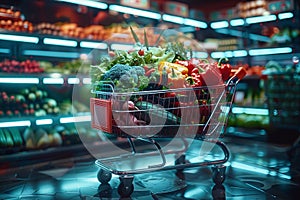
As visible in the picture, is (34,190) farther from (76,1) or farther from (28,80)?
(76,1)

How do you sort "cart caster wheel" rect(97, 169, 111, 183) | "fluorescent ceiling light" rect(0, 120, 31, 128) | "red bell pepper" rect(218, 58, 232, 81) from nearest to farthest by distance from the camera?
"red bell pepper" rect(218, 58, 232, 81) < "cart caster wheel" rect(97, 169, 111, 183) < "fluorescent ceiling light" rect(0, 120, 31, 128)

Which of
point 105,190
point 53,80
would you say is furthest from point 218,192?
point 53,80

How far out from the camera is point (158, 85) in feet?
6.00

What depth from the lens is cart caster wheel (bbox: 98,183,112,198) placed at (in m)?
1.93

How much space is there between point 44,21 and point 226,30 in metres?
2.47

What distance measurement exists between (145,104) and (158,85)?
0.14 metres

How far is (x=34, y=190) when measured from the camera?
2053 mm

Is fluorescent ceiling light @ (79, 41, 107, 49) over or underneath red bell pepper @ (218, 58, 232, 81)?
over

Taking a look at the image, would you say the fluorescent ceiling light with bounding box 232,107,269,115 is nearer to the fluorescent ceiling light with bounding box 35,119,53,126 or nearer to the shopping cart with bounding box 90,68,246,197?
the shopping cart with bounding box 90,68,246,197

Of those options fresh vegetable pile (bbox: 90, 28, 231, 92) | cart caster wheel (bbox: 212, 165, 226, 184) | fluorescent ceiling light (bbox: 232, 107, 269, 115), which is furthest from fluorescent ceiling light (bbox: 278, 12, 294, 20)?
cart caster wheel (bbox: 212, 165, 226, 184)

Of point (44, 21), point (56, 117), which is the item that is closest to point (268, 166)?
point (56, 117)

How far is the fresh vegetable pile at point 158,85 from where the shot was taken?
1769 mm

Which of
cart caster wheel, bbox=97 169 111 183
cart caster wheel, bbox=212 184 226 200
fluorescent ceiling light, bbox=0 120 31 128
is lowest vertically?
cart caster wheel, bbox=212 184 226 200

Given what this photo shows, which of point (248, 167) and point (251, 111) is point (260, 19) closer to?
point (251, 111)
